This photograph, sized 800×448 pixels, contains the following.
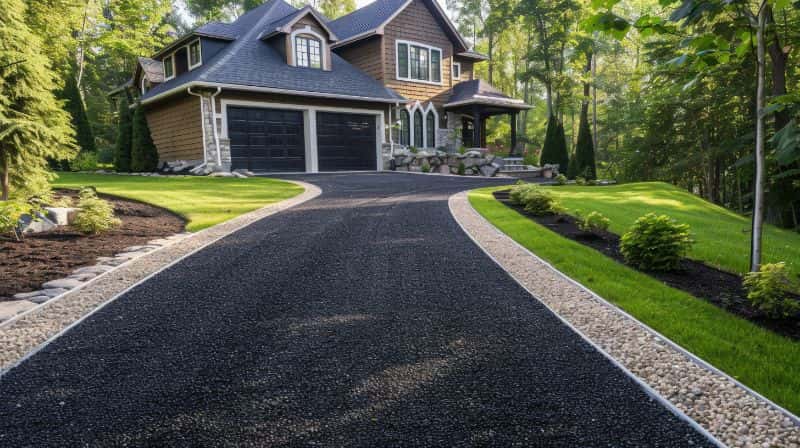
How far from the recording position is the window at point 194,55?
64.1 ft

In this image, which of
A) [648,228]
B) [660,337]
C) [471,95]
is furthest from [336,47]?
[660,337]

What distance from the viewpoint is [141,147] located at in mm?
18203

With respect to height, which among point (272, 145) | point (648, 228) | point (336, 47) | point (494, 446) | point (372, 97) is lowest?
point (494, 446)

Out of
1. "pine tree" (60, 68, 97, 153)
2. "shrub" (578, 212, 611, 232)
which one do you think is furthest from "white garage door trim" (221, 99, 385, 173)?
"shrub" (578, 212, 611, 232)

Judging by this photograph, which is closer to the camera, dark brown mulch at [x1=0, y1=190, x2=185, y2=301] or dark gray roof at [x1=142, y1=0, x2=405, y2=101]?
dark brown mulch at [x1=0, y1=190, x2=185, y2=301]

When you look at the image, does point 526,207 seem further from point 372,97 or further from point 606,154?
point 606,154

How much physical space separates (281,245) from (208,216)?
3.03 metres

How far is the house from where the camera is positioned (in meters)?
17.4

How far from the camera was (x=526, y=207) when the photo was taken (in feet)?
31.4

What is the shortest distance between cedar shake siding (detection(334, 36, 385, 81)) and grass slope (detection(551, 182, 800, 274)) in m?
12.0

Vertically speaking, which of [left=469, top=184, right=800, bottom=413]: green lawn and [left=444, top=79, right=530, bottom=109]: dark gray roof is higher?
[left=444, top=79, right=530, bottom=109]: dark gray roof

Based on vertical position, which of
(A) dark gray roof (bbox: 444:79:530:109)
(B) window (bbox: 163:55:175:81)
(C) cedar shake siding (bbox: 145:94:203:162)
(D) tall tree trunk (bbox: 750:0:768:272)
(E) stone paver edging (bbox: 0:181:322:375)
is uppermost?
(B) window (bbox: 163:55:175:81)

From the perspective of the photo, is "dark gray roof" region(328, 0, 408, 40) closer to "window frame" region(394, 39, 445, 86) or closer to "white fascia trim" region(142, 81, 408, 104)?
"window frame" region(394, 39, 445, 86)

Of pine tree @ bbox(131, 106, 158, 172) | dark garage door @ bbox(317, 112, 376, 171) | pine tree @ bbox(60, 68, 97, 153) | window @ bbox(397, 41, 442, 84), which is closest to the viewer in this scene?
pine tree @ bbox(131, 106, 158, 172)
